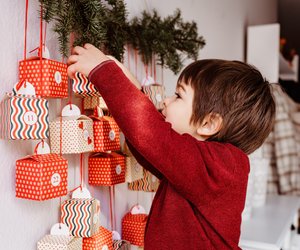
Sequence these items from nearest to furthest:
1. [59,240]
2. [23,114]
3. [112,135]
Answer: [23,114]
[59,240]
[112,135]

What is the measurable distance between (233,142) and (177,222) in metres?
0.21

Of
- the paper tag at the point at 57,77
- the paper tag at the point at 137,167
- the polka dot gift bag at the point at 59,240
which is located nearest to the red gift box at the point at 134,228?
the paper tag at the point at 137,167

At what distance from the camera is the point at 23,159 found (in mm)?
682

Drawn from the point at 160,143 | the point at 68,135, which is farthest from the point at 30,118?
the point at 160,143

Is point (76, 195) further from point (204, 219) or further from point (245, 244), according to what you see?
point (245, 244)

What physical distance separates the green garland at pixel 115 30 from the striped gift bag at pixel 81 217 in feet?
0.95

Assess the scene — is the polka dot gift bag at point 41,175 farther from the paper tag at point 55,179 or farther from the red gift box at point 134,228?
the red gift box at point 134,228

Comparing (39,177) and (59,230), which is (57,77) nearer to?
(39,177)

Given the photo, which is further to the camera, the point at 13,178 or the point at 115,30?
the point at 115,30

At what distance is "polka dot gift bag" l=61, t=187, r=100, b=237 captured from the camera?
2.49 ft

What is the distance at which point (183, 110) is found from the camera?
2.72 feet

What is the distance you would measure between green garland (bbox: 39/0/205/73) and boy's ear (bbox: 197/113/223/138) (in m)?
0.24

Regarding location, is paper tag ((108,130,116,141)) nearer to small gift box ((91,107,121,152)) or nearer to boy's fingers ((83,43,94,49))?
small gift box ((91,107,121,152))

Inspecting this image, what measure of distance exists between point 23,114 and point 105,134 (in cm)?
22
